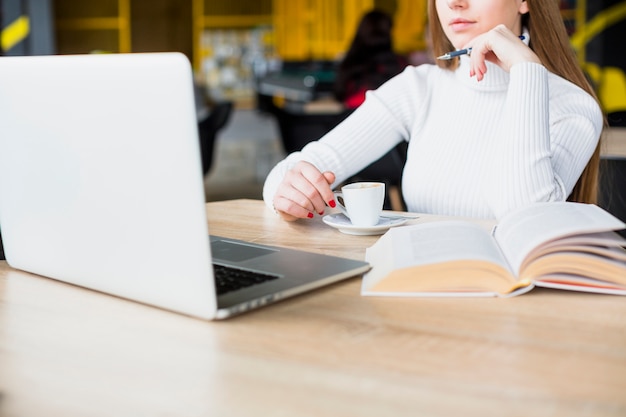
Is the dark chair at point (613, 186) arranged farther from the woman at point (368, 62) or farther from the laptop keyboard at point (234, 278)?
the woman at point (368, 62)

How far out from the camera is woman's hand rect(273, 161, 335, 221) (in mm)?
1428

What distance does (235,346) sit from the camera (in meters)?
0.79

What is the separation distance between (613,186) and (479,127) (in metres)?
0.72

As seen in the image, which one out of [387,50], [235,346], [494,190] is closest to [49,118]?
[235,346]

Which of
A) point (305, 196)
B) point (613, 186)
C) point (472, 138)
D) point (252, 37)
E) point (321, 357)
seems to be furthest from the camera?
point (252, 37)

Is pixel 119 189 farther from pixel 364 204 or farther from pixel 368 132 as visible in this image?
pixel 368 132

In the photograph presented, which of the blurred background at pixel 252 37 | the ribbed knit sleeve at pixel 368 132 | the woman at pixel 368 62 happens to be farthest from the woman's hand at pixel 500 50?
the blurred background at pixel 252 37

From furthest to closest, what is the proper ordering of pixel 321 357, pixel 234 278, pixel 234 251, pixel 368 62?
pixel 368 62 → pixel 234 251 → pixel 234 278 → pixel 321 357

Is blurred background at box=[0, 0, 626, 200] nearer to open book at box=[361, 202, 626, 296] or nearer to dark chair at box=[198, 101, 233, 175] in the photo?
dark chair at box=[198, 101, 233, 175]

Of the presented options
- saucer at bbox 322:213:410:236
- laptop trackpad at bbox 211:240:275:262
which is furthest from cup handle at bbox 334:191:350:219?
laptop trackpad at bbox 211:240:275:262

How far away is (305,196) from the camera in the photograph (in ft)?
4.69

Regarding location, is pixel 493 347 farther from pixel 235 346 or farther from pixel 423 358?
pixel 235 346

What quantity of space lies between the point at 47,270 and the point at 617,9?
9043 millimetres

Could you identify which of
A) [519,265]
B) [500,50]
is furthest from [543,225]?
[500,50]
